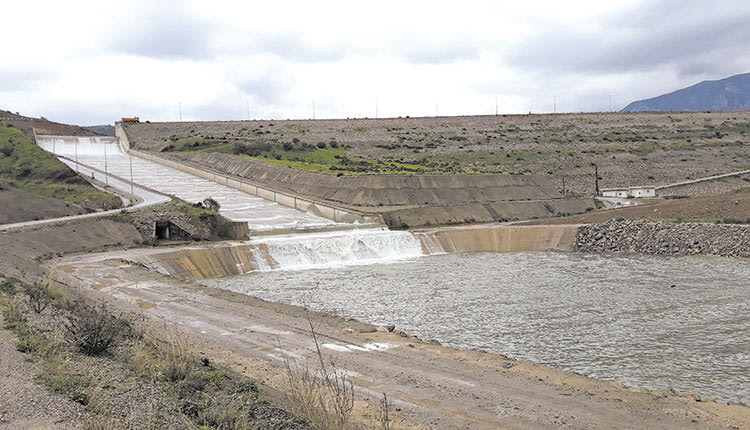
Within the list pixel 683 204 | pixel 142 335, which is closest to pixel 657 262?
pixel 683 204

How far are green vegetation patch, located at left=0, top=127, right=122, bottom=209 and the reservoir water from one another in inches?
800

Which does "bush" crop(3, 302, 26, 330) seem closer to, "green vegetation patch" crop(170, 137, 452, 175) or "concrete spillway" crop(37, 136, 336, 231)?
"concrete spillway" crop(37, 136, 336, 231)

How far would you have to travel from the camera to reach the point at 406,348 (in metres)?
15.7

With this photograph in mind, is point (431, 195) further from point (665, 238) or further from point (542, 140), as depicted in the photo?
point (542, 140)

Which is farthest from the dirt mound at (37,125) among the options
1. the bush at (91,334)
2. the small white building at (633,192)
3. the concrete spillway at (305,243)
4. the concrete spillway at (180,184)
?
the bush at (91,334)

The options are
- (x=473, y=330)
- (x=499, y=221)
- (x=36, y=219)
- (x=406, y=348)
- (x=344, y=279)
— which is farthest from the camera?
(x=499, y=221)

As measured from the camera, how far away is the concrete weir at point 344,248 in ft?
108

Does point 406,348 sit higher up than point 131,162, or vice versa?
point 131,162

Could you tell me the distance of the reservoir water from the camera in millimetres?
15000

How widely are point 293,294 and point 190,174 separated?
5384 cm

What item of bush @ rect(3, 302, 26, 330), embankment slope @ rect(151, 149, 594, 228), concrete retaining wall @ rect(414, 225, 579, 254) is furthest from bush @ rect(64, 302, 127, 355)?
embankment slope @ rect(151, 149, 594, 228)

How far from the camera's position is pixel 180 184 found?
67.1 metres

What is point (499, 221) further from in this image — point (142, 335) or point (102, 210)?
point (142, 335)

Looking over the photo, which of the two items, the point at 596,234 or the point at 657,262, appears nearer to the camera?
the point at 657,262
